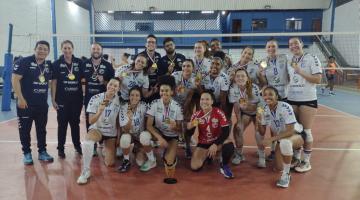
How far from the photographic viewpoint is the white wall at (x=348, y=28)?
712 inches

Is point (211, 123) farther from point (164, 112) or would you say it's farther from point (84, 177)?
point (84, 177)

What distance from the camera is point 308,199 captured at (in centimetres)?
335

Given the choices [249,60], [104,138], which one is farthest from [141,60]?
[249,60]

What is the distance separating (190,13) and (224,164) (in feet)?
64.2

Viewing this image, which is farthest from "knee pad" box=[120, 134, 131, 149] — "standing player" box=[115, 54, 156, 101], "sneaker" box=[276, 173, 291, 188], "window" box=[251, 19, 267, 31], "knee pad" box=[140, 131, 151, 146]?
"window" box=[251, 19, 267, 31]

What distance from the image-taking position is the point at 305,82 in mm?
4215

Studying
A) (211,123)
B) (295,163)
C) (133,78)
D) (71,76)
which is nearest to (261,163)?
(295,163)

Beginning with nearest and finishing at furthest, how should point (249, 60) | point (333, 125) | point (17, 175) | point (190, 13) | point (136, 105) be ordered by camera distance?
point (17, 175) < point (136, 105) < point (249, 60) < point (333, 125) < point (190, 13)

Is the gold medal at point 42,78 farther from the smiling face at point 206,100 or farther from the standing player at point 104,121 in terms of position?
→ the smiling face at point 206,100

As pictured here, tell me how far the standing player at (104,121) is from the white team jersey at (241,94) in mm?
1659

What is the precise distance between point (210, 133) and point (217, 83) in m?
0.82

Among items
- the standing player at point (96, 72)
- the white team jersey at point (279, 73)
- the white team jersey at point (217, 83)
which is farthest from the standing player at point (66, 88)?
the white team jersey at point (279, 73)

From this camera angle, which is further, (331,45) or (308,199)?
(331,45)

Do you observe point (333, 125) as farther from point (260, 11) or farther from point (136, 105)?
point (260, 11)
